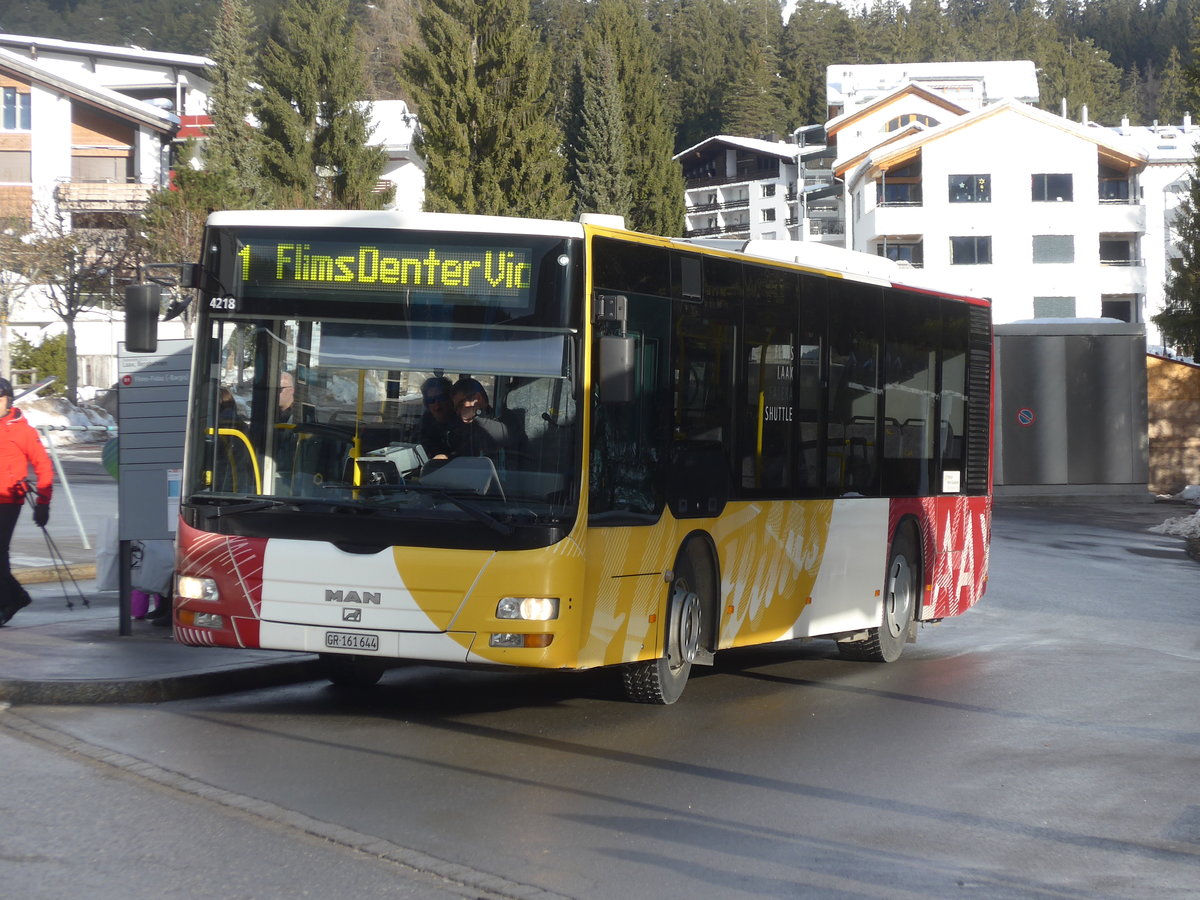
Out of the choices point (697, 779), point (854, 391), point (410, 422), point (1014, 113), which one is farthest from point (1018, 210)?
point (697, 779)

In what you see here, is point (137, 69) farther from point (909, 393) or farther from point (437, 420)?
point (437, 420)

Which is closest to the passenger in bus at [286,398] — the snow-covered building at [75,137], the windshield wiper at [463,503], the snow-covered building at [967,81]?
the windshield wiper at [463,503]

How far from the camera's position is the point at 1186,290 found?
195 ft

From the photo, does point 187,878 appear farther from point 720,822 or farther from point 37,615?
point 37,615

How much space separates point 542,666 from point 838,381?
414 centimetres

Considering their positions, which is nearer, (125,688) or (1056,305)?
(125,688)

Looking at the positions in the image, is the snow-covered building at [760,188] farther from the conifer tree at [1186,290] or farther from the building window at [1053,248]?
the conifer tree at [1186,290]

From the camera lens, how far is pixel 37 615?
525 inches

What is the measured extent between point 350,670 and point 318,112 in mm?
59479

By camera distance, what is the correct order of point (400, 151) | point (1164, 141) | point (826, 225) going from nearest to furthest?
point (400, 151)
point (1164, 141)
point (826, 225)

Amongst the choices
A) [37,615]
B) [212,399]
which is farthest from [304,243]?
[37,615]

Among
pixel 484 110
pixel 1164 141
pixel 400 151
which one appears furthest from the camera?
pixel 1164 141

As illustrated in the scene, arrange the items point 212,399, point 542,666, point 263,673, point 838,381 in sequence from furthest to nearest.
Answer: point 838,381 → point 263,673 → point 212,399 → point 542,666

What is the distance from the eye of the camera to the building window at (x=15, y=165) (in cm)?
7225
